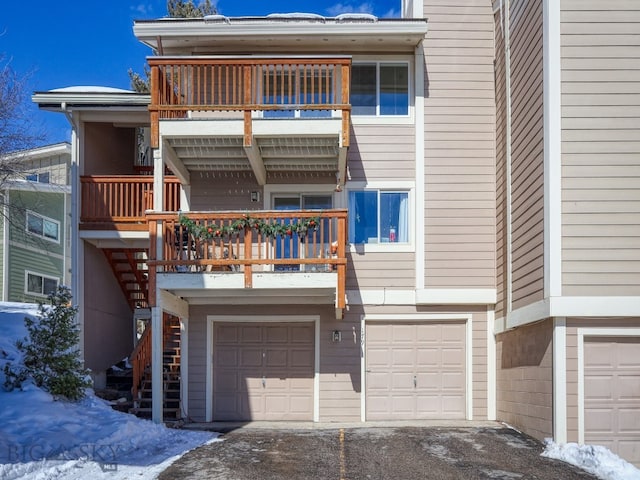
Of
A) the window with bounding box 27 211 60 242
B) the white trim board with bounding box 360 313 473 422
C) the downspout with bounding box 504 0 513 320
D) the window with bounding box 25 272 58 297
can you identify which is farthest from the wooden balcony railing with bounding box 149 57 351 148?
the window with bounding box 25 272 58 297

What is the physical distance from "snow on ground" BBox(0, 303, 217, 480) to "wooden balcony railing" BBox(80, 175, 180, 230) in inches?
117

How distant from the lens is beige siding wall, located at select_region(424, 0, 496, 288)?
12.2 meters

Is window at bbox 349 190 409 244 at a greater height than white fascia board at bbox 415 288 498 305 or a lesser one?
greater

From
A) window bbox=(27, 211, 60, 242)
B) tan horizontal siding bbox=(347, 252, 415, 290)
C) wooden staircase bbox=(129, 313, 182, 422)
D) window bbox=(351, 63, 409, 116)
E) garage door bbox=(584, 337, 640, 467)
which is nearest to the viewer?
garage door bbox=(584, 337, 640, 467)

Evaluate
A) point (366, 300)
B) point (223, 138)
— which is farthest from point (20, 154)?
point (366, 300)

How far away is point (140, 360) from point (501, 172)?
7.35 m

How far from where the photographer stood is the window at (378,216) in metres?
12.4

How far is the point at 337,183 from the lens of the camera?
12562 mm

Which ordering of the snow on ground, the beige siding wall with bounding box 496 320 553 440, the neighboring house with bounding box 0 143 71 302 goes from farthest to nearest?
the neighboring house with bounding box 0 143 71 302
the beige siding wall with bounding box 496 320 553 440
the snow on ground

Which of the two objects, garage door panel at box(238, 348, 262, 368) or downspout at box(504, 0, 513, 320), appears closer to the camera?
downspout at box(504, 0, 513, 320)

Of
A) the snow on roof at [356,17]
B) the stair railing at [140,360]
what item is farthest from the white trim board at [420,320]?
the snow on roof at [356,17]

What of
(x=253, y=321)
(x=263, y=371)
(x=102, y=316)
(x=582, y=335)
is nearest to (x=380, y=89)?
(x=253, y=321)

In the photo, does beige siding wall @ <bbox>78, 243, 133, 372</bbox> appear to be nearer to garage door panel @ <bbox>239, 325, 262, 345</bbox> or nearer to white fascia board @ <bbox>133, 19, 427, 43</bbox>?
garage door panel @ <bbox>239, 325, 262, 345</bbox>

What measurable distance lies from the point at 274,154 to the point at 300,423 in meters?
4.85
